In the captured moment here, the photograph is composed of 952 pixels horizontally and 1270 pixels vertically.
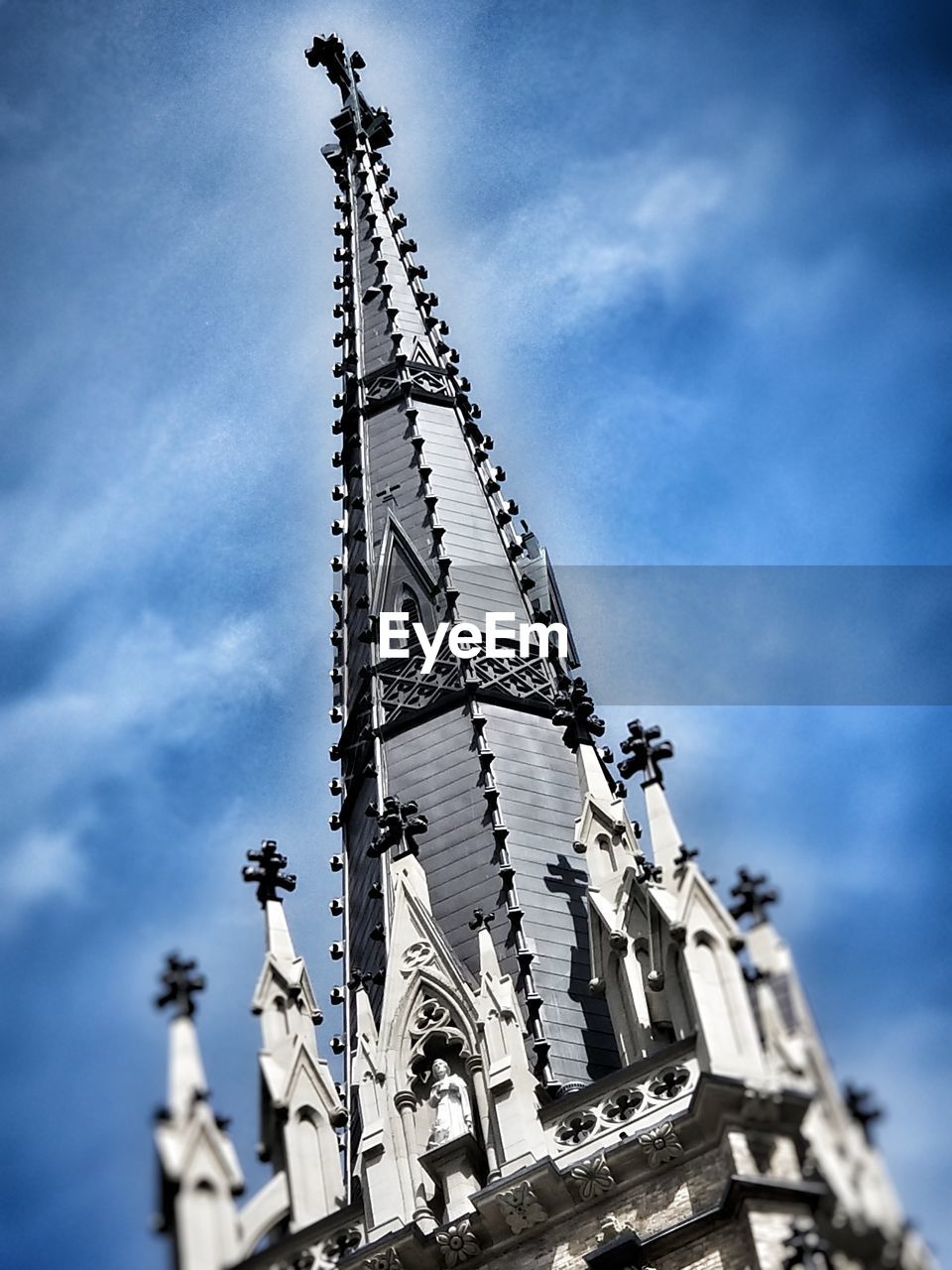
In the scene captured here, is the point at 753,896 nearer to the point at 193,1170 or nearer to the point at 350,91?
the point at 193,1170

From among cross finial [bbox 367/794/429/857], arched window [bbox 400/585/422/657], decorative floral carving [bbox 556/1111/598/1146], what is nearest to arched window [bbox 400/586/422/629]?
arched window [bbox 400/585/422/657]

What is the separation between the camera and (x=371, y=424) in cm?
4094

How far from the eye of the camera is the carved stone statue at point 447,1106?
25.8m

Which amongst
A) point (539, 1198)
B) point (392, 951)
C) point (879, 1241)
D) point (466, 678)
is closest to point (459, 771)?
point (466, 678)

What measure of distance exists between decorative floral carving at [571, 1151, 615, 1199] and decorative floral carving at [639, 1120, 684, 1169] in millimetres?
435

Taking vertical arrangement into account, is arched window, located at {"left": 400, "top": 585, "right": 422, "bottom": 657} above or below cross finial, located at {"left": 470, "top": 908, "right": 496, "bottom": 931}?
above

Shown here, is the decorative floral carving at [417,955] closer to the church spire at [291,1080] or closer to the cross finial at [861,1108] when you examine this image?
the church spire at [291,1080]

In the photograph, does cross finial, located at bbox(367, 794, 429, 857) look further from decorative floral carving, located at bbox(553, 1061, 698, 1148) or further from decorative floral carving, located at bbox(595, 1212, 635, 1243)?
decorative floral carving, located at bbox(595, 1212, 635, 1243)

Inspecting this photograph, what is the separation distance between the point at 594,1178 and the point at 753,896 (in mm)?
5167

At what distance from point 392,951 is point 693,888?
433cm

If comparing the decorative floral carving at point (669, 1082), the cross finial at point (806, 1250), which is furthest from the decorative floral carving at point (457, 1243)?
A: the cross finial at point (806, 1250)

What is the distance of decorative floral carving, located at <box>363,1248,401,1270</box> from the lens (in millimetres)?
24266

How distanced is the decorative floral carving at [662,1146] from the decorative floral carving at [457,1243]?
193 cm

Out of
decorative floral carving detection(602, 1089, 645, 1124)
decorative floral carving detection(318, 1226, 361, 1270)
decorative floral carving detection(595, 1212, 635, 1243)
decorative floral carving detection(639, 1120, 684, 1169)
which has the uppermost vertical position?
decorative floral carving detection(602, 1089, 645, 1124)
